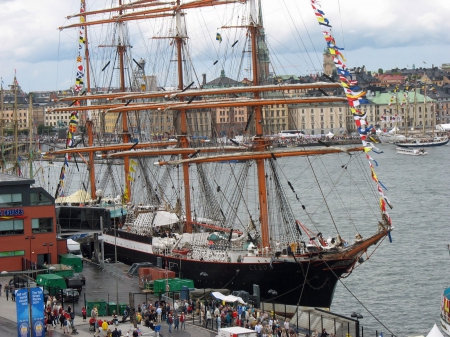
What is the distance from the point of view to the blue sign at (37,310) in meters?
32.6

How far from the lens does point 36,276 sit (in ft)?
141

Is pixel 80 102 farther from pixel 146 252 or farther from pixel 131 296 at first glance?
pixel 131 296

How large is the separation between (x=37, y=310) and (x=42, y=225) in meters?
14.0

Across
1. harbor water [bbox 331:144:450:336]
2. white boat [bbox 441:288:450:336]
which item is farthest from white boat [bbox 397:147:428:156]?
white boat [bbox 441:288:450:336]

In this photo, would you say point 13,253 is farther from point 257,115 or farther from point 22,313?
point 257,115

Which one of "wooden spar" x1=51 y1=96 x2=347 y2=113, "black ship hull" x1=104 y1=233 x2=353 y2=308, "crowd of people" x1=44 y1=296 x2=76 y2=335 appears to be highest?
"wooden spar" x1=51 y1=96 x2=347 y2=113

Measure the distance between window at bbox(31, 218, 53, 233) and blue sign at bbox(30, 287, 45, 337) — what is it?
1371cm

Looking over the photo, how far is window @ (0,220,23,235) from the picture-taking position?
45.3m

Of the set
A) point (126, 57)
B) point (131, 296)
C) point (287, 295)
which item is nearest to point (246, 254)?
point (287, 295)

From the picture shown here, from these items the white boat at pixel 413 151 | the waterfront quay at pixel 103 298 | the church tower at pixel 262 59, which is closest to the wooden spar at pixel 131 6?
the church tower at pixel 262 59

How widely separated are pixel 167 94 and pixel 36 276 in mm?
19282

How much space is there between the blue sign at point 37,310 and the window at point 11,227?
13210mm

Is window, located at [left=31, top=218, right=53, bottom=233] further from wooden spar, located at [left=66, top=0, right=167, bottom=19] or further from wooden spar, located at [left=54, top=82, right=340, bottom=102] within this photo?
wooden spar, located at [left=66, top=0, right=167, bottom=19]

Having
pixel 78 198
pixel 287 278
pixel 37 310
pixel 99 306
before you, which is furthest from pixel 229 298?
pixel 78 198
